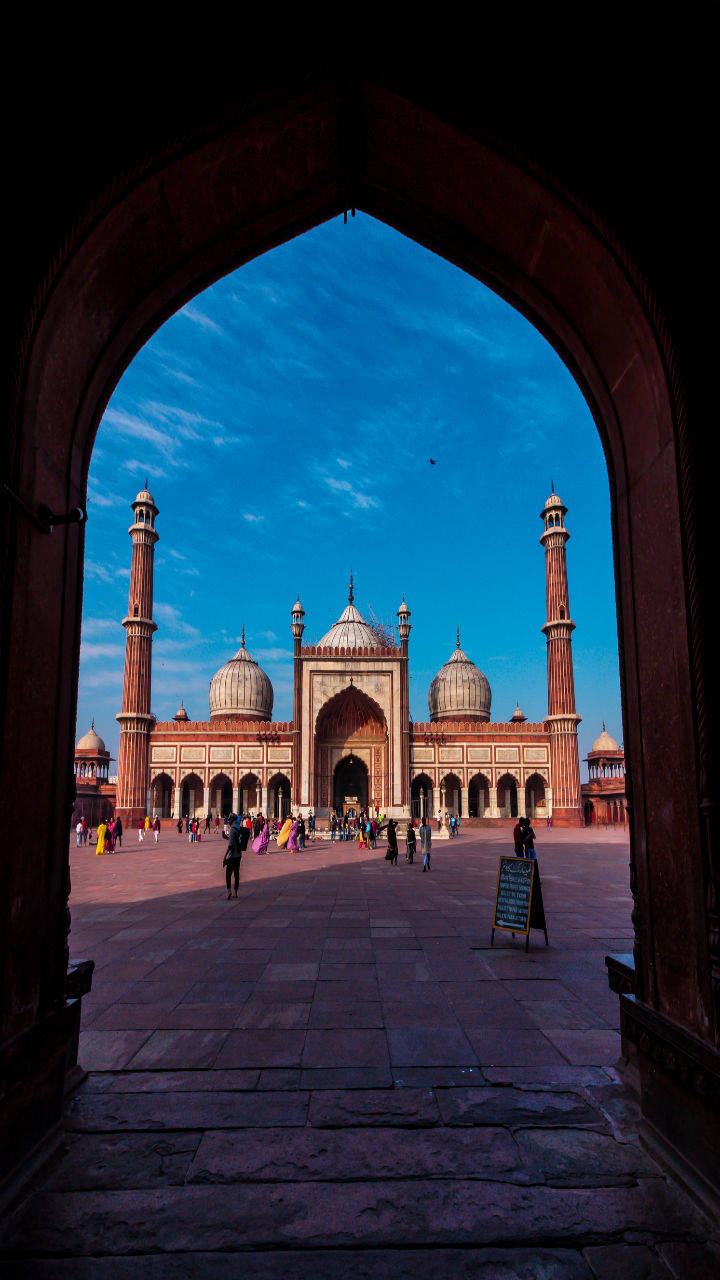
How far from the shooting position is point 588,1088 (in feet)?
13.1

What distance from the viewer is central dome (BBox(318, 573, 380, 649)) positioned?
156 ft

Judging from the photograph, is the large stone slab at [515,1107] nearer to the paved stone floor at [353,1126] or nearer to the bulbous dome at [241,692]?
Result: the paved stone floor at [353,1126]

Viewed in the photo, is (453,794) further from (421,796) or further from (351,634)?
(351,634)

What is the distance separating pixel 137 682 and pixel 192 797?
825 cm

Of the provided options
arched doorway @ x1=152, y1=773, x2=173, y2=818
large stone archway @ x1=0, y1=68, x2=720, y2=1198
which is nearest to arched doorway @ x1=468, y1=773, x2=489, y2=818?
arched doorway @ x1=152, y1=773, x2=173, y2=818

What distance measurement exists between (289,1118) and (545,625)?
39223 mm

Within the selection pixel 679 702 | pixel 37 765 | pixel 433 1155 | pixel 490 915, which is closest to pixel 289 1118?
pixel 433 1155

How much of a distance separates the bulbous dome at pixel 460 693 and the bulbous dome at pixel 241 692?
11.6 metres

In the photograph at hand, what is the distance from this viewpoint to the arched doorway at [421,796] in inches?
1682

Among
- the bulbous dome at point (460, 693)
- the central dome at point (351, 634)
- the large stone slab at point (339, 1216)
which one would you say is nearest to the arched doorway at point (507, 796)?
the bulbous dome at point (460, 693)

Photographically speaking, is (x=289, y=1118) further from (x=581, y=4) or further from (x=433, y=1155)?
(x=581, y=4)

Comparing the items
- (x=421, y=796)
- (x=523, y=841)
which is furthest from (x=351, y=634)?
(x=523, y=841)

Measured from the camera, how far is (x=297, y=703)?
1563 inches

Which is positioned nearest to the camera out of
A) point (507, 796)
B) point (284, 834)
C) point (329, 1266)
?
point (329, 1266)
